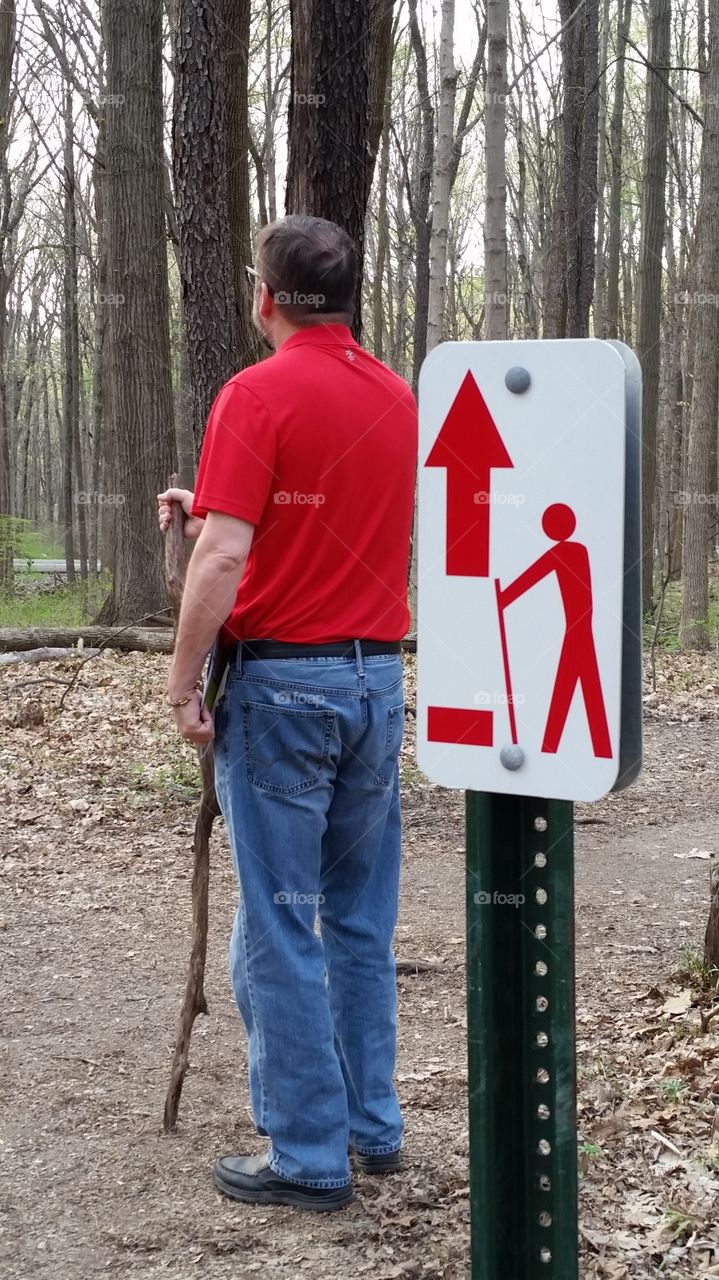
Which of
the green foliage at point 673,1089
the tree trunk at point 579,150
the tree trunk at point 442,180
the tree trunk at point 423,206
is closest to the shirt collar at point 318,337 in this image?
the green foliage at point 673,1089

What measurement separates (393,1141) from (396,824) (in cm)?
84

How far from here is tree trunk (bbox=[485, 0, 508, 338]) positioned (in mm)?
8394

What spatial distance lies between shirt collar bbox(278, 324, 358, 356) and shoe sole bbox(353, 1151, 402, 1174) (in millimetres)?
2073

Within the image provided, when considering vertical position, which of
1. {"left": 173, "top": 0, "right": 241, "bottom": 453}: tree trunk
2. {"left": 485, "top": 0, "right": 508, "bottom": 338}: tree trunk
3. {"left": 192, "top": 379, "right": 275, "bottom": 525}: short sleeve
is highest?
{"left": 485, "top": 0, "right": 508, "bottom": 338}: tree trunk

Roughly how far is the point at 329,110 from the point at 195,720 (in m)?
2.48

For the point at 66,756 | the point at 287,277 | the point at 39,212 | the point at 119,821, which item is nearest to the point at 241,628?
the point at 287,277

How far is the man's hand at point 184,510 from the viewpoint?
2.96 meters

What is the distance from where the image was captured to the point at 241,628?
279 cm

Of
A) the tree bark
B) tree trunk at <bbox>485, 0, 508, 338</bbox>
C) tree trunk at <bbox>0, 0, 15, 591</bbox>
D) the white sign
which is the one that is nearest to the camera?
the white sign

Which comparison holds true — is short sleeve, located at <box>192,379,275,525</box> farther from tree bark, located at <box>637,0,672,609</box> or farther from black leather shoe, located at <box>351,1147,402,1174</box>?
tree bark, located at <box>637,0,672,609</box>

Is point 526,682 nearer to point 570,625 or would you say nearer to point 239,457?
point 570,625

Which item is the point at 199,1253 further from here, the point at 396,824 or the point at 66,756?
the point at 66,756

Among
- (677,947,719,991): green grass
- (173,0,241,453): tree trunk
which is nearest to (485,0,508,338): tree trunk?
(173,0,241,453): tree trunk

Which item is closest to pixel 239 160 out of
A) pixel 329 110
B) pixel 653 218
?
pixel 329 110
